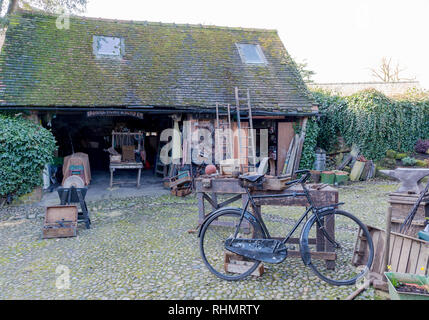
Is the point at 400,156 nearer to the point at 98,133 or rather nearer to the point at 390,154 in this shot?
the point at 390,154

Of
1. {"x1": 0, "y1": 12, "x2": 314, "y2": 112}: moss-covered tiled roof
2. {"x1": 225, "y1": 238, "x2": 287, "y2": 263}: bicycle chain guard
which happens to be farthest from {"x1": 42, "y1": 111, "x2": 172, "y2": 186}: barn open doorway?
{"x1": 225, "y1": 238, "x2": 287, "y2": 263}: bicycle chain guard

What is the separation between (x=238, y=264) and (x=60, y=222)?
388 centimetres

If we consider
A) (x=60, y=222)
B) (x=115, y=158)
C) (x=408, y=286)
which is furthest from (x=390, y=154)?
(x=60, y=222)

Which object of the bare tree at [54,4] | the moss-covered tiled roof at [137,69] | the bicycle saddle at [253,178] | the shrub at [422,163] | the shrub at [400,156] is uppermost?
the bare tree at [54,4]

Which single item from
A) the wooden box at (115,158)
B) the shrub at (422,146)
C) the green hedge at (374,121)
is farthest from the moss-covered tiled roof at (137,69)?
the shrub at (422,146)

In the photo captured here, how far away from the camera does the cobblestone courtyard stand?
12.9 feet

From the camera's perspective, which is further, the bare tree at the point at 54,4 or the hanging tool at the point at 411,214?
the bare tree at the point at 54,4

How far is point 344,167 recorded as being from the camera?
12594mm

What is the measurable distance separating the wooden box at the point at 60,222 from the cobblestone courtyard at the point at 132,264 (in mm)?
182

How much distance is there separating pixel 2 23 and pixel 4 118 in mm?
4478

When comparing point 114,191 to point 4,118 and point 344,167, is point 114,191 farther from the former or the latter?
point 344,167

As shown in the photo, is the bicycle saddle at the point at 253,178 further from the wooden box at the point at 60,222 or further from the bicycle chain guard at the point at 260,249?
the wooden box at the point at 60,222

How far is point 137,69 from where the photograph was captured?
11.5 metres

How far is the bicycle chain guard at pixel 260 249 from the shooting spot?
13.1ft
